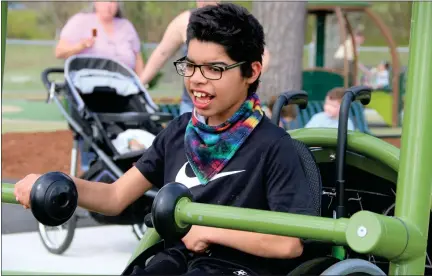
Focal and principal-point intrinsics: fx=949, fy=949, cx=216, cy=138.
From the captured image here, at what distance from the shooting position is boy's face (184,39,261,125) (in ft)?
8.03

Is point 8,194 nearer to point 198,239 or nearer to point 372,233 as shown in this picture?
point 198,239

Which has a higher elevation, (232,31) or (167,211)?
(232,31)

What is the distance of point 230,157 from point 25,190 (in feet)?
1.78

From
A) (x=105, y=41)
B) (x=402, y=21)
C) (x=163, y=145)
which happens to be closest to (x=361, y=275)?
(x=163, y=145)

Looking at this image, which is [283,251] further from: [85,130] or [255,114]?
[85,130]

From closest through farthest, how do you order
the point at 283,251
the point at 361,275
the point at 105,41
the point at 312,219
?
the point at 312,219 < the point at 361,275 < the point at 283,251 < the point at 105,41

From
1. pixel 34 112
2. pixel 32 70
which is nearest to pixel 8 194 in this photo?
pixel 34 112

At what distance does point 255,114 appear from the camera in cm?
257

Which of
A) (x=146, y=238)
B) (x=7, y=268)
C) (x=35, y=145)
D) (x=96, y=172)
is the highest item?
(x=146, y=238)

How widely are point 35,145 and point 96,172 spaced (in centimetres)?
626

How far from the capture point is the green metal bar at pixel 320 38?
13.2 metres

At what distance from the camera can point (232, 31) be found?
2498 mm

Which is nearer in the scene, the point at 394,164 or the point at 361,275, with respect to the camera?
the point at 361,275

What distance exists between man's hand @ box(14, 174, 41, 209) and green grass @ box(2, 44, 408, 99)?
13.6 m
